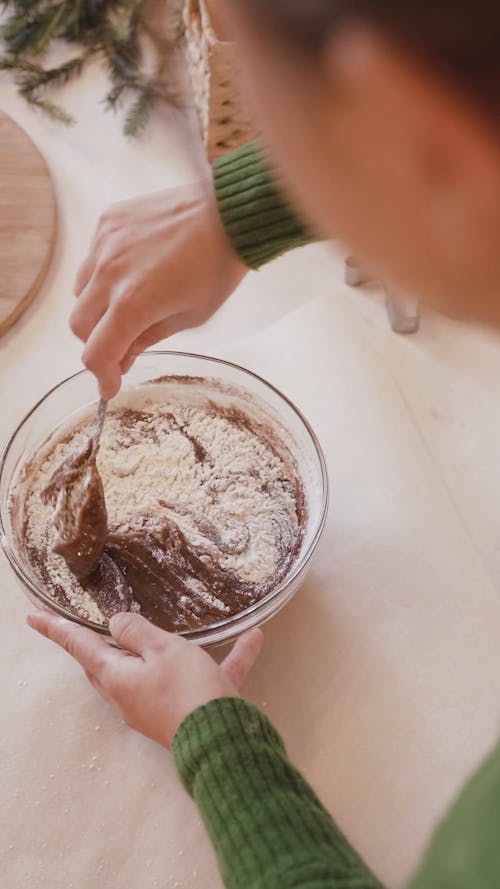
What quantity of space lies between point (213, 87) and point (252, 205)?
1.12 feet

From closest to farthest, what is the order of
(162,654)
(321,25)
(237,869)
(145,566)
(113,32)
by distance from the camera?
(321,25) < (237,869) < (162,654) < (145,566) < (113,32)

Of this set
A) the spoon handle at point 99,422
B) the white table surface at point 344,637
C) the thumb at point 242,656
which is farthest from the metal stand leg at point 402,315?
the thumb at point 242,656

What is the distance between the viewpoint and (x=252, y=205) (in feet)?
2.71

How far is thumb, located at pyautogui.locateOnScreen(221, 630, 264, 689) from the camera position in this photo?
0.74 meters

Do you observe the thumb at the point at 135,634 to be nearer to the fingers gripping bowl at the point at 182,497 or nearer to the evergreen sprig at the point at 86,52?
the fingers gripping bowl at the point at 182,497

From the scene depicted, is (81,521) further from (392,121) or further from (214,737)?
(392,121)

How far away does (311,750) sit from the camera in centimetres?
75

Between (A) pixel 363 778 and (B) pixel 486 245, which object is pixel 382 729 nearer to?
(A) pixel 363 778

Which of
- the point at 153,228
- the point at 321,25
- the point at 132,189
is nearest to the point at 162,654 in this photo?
the point at 153,228

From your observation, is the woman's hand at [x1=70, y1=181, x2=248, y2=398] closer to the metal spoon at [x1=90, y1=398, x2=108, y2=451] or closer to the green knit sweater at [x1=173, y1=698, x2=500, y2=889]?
the metal spoon at [x1=90, y1=398, x2=108, y2=451]

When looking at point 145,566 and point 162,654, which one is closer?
point 162,654

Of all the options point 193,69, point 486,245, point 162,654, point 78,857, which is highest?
point 193,69

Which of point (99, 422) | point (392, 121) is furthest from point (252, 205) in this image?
point (392, 121)

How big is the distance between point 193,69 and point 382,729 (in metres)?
0.93
